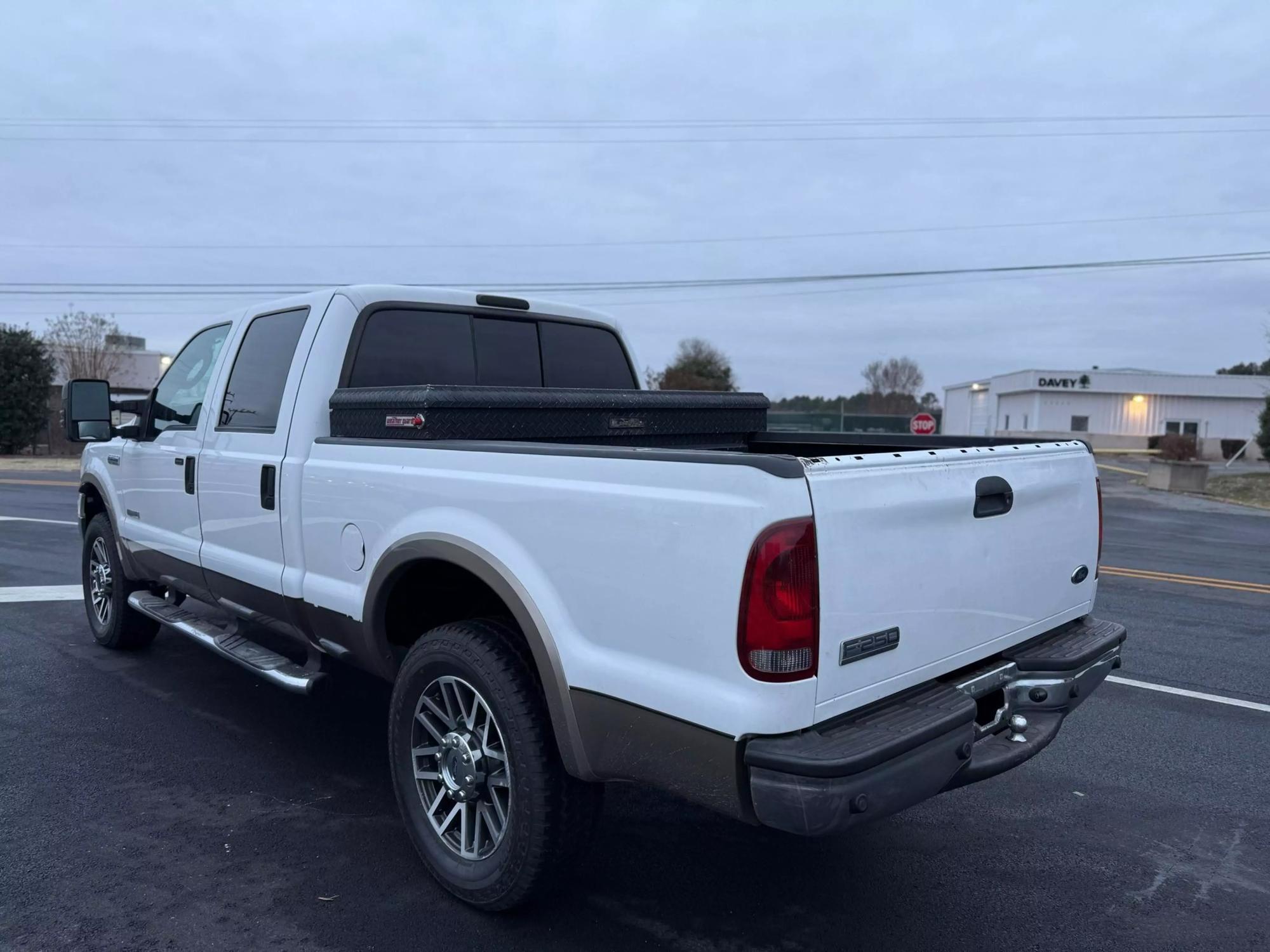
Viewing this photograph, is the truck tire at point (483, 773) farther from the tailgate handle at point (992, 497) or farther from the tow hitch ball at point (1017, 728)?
the tailgate handle at point (992, 497)

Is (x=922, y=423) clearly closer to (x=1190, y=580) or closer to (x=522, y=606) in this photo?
(x=1190, y=580)

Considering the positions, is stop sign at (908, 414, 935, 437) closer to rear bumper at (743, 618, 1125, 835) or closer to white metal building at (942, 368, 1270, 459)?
rear bumper at (743, 618, 1125, 835)

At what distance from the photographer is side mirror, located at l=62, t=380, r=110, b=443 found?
17.9 feet

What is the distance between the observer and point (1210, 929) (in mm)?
3156

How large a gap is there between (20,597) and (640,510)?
7.52 meters

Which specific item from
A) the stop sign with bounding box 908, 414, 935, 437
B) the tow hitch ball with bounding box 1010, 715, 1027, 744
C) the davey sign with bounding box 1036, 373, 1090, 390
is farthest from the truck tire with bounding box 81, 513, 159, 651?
the davey sign with bounding box 1036, 373, 1090, 390

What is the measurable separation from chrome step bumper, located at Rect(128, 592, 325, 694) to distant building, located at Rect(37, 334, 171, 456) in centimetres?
2475

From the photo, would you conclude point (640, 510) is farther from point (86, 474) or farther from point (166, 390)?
point (86, 474)

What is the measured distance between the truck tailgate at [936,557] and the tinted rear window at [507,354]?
245 cm

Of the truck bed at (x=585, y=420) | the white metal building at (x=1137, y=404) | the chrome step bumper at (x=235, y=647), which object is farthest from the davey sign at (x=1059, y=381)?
the chrome step bumper at (x=235, y=647)

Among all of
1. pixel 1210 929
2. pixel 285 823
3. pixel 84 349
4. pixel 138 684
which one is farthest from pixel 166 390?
pixel 84 349

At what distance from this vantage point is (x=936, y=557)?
277 centimetres

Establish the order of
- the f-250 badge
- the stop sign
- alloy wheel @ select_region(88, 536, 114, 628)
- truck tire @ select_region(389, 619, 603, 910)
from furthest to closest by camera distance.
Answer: the stop sign, alloy wheel @ select_region(88, 536, 114, 628), the f-250 badge, truck tire @ select_region(389, 619, 603, 910)

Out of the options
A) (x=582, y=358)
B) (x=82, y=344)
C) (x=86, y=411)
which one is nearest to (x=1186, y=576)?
(x=582, y=358)
